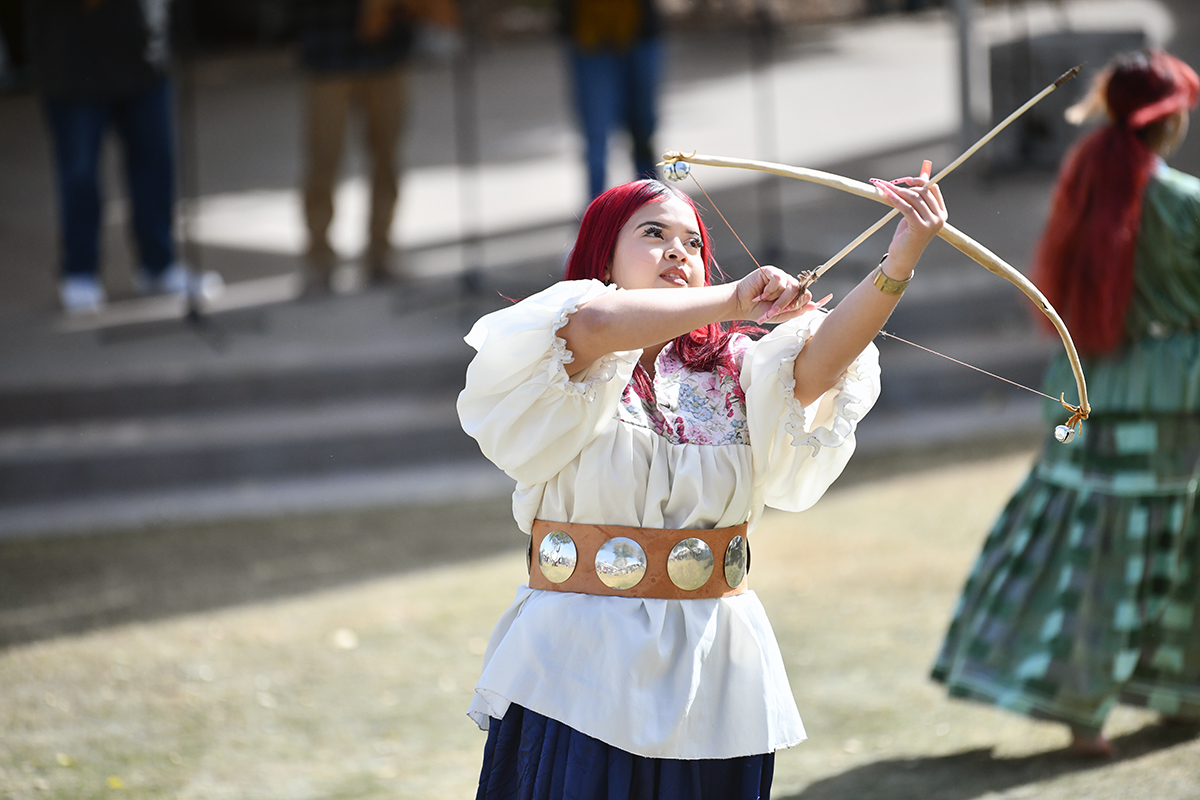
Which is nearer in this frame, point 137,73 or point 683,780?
point 683,780

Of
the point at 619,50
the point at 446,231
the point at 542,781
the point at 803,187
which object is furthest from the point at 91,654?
the point at 803,187

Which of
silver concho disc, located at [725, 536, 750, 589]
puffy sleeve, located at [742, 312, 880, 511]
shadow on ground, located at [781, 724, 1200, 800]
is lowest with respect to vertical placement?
shadow on ground, located at [781, 724, 1200, 800]

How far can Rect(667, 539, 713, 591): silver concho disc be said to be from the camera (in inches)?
92.7

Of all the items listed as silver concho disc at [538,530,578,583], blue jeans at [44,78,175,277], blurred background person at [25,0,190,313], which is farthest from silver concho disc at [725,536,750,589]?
blue jeans at [44,78,175,277]

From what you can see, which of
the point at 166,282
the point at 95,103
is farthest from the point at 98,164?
the point at 166,282

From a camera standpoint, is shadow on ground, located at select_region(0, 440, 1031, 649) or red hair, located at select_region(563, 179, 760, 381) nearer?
red hair, located at select_region(563, 179, 760, 381)

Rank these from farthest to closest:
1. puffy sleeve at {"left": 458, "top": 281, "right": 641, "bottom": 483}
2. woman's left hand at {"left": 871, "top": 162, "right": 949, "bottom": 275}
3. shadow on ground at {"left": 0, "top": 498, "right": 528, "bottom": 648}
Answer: shadow on ground at {"left": 0, "top": 498, "right": 528, "bottom": 648}, puffy sleeve at {"left": 458, "top": 281, "right": 641, "bottom": 483}, woman's left hand at {"left": 871, "top": 162, "right": 949, "bottom": 275}

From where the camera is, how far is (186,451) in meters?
6.75

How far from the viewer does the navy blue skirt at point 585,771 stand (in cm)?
233

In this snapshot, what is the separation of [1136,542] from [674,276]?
6.83 feet

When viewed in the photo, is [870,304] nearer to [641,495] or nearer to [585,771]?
[641,495]

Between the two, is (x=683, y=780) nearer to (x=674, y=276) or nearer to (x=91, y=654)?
(x=674, y=276)

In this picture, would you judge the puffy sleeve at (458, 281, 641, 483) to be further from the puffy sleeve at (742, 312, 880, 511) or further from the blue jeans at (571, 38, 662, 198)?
the blue jeans at (571, 38, 662, 198)

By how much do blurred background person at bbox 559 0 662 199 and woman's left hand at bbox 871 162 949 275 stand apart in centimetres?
576
